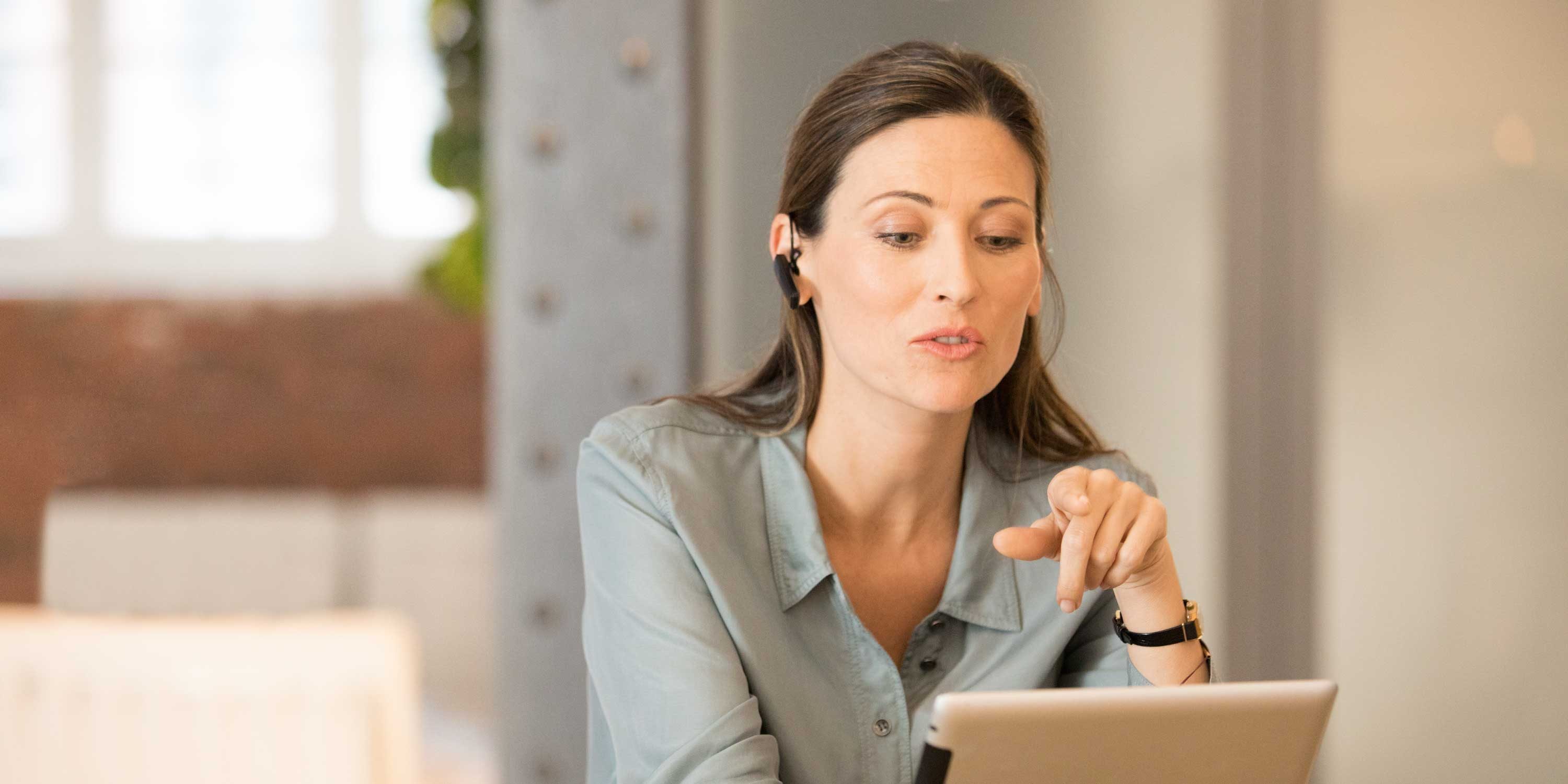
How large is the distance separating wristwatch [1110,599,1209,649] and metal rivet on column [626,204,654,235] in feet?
1.94

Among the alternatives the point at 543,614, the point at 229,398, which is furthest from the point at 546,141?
the point at 229,398

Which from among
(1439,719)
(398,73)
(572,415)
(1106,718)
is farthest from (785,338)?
(398,73)

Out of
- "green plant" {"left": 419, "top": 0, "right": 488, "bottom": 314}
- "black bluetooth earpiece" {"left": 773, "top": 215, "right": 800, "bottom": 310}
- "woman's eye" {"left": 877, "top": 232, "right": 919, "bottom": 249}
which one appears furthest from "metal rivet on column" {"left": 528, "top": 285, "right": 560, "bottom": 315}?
"green plant" {"left": 419, "top": 0, "right": 488, "bottom": 314}

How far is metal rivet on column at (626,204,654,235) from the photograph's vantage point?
1255mm

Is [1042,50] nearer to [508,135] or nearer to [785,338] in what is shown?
[785,338]

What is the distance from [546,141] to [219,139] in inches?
131

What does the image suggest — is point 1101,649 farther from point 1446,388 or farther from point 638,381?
point 638,381

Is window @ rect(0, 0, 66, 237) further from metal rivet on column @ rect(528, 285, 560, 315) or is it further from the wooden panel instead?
metal rivet on column @ rect(528, 285, 560, 315)

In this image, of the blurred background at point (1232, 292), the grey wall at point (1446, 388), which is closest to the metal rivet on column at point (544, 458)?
the blurred background at point (1232, 292)

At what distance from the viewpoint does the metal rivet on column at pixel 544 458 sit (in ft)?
4.19

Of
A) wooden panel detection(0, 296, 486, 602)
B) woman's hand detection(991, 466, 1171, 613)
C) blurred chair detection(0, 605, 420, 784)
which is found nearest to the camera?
woman's hand detection(991, 466, 1171, 613)

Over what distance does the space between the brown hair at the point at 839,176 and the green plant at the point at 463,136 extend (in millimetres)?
1204

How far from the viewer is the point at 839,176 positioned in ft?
3.16

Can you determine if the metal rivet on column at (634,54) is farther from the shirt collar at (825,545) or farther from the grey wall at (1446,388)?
the grey wall at (1446,388)
